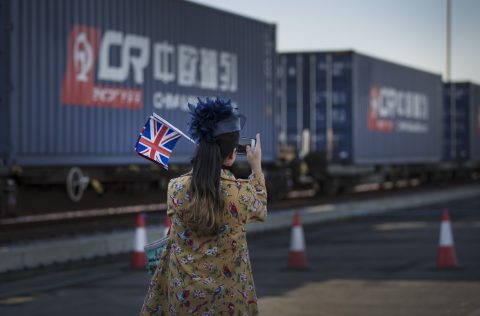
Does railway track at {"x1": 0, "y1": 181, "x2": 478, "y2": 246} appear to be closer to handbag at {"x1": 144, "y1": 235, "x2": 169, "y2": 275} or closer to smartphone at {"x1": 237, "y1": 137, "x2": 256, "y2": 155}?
handbag at {"x1": 144, "y1": 235, "x2": 169, "y2": 275}

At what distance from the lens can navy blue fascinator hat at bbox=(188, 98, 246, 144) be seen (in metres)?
4.73

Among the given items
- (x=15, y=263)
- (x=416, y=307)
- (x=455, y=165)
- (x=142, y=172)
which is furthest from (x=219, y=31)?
(x=455, y=165)

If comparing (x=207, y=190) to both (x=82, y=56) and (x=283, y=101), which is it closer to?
(x=82, y=56)

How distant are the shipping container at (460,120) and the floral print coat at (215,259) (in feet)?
137

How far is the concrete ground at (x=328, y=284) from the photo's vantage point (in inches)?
384

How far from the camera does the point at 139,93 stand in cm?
1898

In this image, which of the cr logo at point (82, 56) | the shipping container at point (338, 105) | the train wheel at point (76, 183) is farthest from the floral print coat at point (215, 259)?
the shipping container at point (338, 105)

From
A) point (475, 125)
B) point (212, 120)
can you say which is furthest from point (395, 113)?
point (212, 120)

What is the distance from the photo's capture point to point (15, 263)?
42.0ft

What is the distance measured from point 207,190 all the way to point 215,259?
0.31m

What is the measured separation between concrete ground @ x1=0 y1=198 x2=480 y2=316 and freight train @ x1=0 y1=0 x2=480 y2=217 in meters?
3.06

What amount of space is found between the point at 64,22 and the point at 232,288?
12643 mm

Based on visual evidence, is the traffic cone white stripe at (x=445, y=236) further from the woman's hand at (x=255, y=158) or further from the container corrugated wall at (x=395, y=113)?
the container corrugated wall at (x=395, y=113)

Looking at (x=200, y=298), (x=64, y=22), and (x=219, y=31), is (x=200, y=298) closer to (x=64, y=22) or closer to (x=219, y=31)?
(x=64, y=22)
